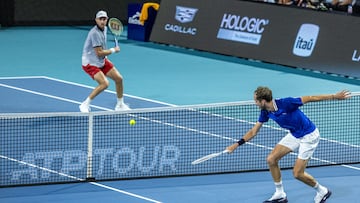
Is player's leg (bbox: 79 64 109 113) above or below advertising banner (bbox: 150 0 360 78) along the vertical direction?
below

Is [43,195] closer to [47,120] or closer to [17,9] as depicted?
[47,120]

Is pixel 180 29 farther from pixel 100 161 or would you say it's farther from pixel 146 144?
pixel 100 161

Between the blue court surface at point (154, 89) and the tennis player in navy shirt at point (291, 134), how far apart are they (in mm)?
386

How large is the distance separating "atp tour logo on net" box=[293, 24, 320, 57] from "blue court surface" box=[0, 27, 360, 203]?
21.5 inches

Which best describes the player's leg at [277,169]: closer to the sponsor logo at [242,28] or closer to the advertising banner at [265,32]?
the advertising banner at [265,32]

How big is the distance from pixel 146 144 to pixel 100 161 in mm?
1405

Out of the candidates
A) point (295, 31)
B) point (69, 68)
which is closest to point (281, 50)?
point (295, 31)

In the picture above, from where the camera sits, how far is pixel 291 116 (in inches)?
508

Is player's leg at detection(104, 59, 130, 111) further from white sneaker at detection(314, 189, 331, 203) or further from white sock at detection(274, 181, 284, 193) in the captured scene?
white sneaker at detection(314, 189, 331, 203)

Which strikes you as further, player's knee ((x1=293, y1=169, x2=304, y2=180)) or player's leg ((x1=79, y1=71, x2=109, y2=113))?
player's leg ((x1=79, y1=71, x2=109, y2=113))

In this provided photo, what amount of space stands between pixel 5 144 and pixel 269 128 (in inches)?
193

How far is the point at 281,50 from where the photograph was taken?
81.3 ft

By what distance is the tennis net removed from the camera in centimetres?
1442

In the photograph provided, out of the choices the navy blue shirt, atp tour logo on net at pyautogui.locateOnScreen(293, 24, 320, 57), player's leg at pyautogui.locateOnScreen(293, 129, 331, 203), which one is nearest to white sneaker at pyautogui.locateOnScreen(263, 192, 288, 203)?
player's leg at pyautogui.locateOnScreen(293, 129, 331, 203)
